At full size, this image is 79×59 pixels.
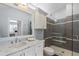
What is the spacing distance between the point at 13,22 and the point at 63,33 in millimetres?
1293

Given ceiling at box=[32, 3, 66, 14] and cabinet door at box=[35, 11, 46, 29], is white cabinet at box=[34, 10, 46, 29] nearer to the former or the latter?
cabinet door at box=[35, 11, 46, 29]

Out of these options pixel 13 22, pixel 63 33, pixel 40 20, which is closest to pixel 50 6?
pixel 40 20

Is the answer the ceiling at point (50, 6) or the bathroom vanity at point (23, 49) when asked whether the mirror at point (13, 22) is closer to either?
the bathroom vanity at point (23, 49)

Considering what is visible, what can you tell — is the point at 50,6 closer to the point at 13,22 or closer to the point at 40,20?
the point at 40,20

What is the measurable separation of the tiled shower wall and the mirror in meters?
0.51

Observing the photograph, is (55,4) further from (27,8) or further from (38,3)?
(27,8)

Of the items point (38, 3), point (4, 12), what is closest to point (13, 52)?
point (4, 12)

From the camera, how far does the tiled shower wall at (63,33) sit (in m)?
2.38

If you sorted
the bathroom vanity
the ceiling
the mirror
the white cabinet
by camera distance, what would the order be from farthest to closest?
the white cabinet
the ceiling
the mirror
the bathroom vanity

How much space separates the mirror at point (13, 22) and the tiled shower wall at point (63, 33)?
51 cm

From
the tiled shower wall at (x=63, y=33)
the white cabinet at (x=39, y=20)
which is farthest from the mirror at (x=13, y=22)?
the tiled shower wall at (x=63, y=33)

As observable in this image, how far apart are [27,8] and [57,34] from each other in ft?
3.31

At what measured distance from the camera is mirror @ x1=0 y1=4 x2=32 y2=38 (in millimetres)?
1777

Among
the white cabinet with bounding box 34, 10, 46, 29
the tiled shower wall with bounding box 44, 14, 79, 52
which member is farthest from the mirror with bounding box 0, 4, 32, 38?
the tiled shower wall with bounding box 44, 14, 79, 52
